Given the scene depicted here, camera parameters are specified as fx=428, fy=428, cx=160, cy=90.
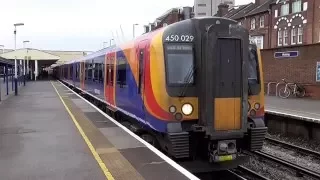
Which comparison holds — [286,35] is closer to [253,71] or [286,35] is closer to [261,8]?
[261,8]

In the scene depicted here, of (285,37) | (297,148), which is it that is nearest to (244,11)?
(285,37)

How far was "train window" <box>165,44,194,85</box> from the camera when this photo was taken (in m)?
8.14

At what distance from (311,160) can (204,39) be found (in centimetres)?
525

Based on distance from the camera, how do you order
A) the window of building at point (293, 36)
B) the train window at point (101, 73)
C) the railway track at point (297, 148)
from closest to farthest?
the railway track at point (297, 148) < the train window at point (101, 73) < the window of building at point (293, 36)

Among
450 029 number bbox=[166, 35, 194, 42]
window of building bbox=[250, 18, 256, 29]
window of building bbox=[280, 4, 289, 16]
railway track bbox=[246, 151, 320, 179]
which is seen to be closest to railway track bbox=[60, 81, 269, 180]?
railway track bbox=[246, 151, 320, 179]

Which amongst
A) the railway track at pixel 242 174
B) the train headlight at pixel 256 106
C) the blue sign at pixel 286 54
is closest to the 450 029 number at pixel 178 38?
the train headlight at pixel 256 106

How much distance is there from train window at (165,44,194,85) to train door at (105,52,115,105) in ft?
17.3

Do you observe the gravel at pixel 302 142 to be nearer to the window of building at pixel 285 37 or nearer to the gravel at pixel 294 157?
the gravel at pixel 294 157

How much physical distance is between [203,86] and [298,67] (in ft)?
53.3

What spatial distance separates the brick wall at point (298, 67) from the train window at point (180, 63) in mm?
14842

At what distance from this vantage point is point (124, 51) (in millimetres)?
11508

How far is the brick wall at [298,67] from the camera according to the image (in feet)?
70.7

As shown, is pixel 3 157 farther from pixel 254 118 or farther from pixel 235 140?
pixel 254 118

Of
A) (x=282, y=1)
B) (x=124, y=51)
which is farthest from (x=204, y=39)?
(x=282, y=1)
